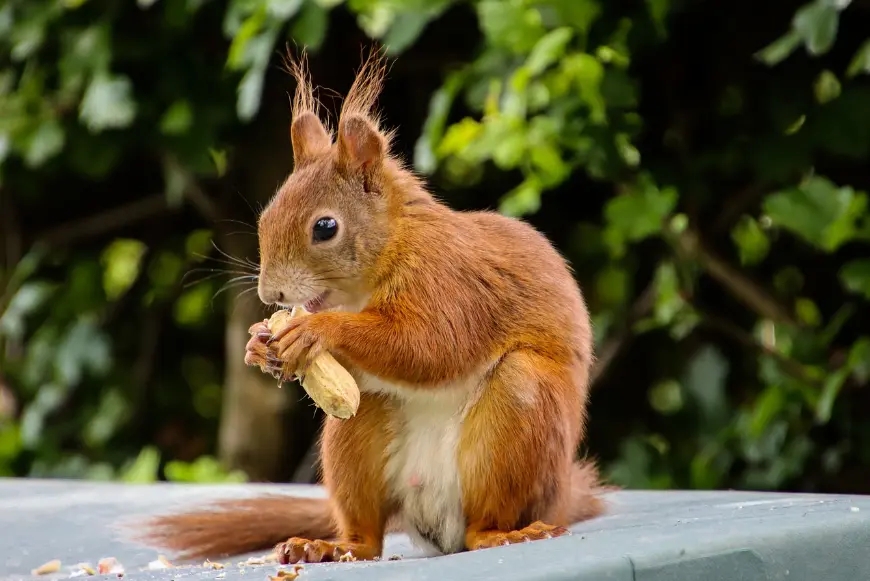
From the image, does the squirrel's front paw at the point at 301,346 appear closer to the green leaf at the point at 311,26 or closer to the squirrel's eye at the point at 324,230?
the squirrel's eye at the point at 324,230

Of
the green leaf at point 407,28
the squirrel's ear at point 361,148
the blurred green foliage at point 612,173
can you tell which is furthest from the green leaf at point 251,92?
the squirrel's ear at point 361,148

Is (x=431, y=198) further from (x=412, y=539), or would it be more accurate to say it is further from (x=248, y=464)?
(x=248, y=464)

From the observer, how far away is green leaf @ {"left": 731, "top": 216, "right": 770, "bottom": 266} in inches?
74.2

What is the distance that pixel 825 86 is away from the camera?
1745 millimetres

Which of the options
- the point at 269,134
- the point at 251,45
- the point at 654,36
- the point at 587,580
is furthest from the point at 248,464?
the point at 587,580

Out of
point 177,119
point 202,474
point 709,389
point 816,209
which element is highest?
point 177,119

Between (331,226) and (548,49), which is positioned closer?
(331,226)

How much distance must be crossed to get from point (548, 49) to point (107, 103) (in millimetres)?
751

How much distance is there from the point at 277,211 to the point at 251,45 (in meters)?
0.59

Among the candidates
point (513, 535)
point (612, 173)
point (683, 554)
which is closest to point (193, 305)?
point (612, 173)

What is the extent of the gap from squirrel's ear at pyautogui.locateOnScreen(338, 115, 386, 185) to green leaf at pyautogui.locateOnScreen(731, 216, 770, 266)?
0.79 meters

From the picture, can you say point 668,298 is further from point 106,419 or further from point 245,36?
point 106,419

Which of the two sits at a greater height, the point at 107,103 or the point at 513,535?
the point at 107,103

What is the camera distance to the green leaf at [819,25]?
1404 millimetres
